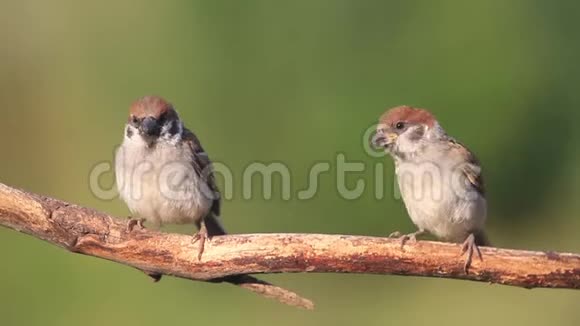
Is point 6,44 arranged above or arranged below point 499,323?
above

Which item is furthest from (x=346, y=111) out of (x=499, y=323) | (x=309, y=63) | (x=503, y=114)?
(x=499, y=323)

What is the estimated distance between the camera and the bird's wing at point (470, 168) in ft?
20.7

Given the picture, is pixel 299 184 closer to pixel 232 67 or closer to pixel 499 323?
pixel 232 67

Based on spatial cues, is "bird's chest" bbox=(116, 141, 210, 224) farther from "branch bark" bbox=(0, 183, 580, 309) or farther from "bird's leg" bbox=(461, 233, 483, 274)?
"bird's leg" bbox=(461, 233, 483, 274)

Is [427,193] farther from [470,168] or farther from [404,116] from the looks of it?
[404,116]

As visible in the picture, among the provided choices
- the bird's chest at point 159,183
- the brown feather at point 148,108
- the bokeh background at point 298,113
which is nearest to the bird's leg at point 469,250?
the bird's chest at point 159,183

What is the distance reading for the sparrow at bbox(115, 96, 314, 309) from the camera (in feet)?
20.5

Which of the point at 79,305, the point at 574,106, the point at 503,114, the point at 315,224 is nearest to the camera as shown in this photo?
the point at 79,305

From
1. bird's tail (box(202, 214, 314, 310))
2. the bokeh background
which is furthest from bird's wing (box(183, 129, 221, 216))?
the bokeh background

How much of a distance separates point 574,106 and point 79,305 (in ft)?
20.0

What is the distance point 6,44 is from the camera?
1285 cm

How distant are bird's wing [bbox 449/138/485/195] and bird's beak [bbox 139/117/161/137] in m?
1.77

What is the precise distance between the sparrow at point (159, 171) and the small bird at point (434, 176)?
1126 mm

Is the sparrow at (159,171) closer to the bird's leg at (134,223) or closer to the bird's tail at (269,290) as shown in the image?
the bird's leg at (134,223)
